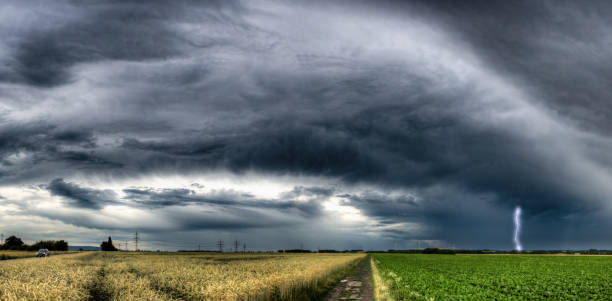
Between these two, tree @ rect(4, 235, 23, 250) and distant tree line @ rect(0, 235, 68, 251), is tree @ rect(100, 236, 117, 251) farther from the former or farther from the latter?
tree @ rect(4, 235, 23, 250)

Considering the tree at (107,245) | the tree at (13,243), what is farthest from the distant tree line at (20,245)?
the tree at (107,245)

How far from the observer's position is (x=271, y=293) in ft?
71.9

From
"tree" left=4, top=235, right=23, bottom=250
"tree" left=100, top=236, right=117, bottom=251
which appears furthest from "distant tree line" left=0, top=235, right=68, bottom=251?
"tree" left=100, top=236, right=117, bottom=251

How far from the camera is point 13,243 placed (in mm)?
155375

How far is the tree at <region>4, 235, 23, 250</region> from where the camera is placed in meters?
154

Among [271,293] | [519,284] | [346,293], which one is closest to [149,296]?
[271,293]

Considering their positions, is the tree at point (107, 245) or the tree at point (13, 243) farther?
the tree at point (107, 245)

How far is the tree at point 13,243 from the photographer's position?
153500 mm

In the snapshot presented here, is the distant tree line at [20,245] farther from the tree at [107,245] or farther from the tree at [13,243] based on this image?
the tree at [107,245]

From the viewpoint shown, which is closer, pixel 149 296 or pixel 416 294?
pixel 149 296

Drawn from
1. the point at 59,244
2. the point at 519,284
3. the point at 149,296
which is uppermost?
the point at 149,296

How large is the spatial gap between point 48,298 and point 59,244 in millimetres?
197541

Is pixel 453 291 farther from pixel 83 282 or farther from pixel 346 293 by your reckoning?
pixel 83 282

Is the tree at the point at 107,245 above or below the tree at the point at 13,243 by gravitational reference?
below
